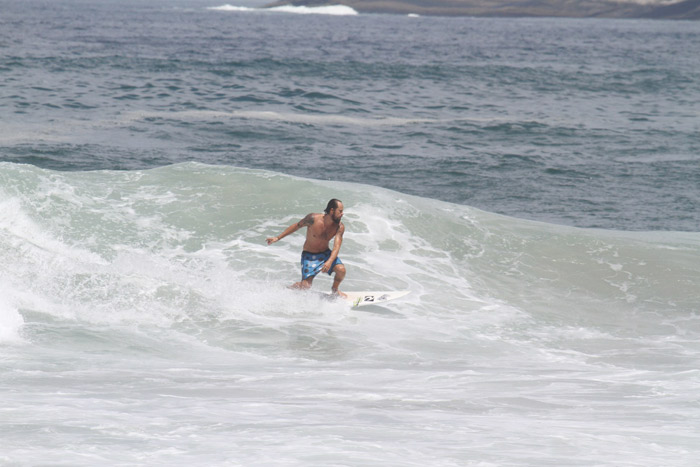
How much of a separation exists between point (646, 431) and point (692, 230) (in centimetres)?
1010

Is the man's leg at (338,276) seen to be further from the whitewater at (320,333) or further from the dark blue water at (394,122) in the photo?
the dark blue water at (394,122)

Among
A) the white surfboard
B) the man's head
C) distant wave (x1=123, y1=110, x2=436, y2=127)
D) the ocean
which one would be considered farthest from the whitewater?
distant wave (x1=123, y1=110, x2=436, y2=127)

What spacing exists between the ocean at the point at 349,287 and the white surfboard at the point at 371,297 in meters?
0.14

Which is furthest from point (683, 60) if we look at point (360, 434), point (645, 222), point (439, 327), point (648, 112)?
point (360, 434)

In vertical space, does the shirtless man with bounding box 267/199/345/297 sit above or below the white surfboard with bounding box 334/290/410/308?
above

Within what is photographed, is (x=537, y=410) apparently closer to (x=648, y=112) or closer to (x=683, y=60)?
(x=648, y=112)

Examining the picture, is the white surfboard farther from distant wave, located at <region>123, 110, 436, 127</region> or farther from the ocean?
distant wave, located at <region>123, 110, 436, 127</region>

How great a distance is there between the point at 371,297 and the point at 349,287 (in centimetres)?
108

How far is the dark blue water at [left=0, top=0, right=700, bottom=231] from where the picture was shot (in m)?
18.8

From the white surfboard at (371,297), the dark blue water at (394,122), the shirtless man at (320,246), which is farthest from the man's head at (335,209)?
the dark blue water at (394,122)

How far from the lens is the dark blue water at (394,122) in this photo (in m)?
18.8

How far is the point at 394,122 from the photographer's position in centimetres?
2645

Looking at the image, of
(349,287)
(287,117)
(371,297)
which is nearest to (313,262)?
(371,297)

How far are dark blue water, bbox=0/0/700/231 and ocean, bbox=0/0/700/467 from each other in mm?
147
